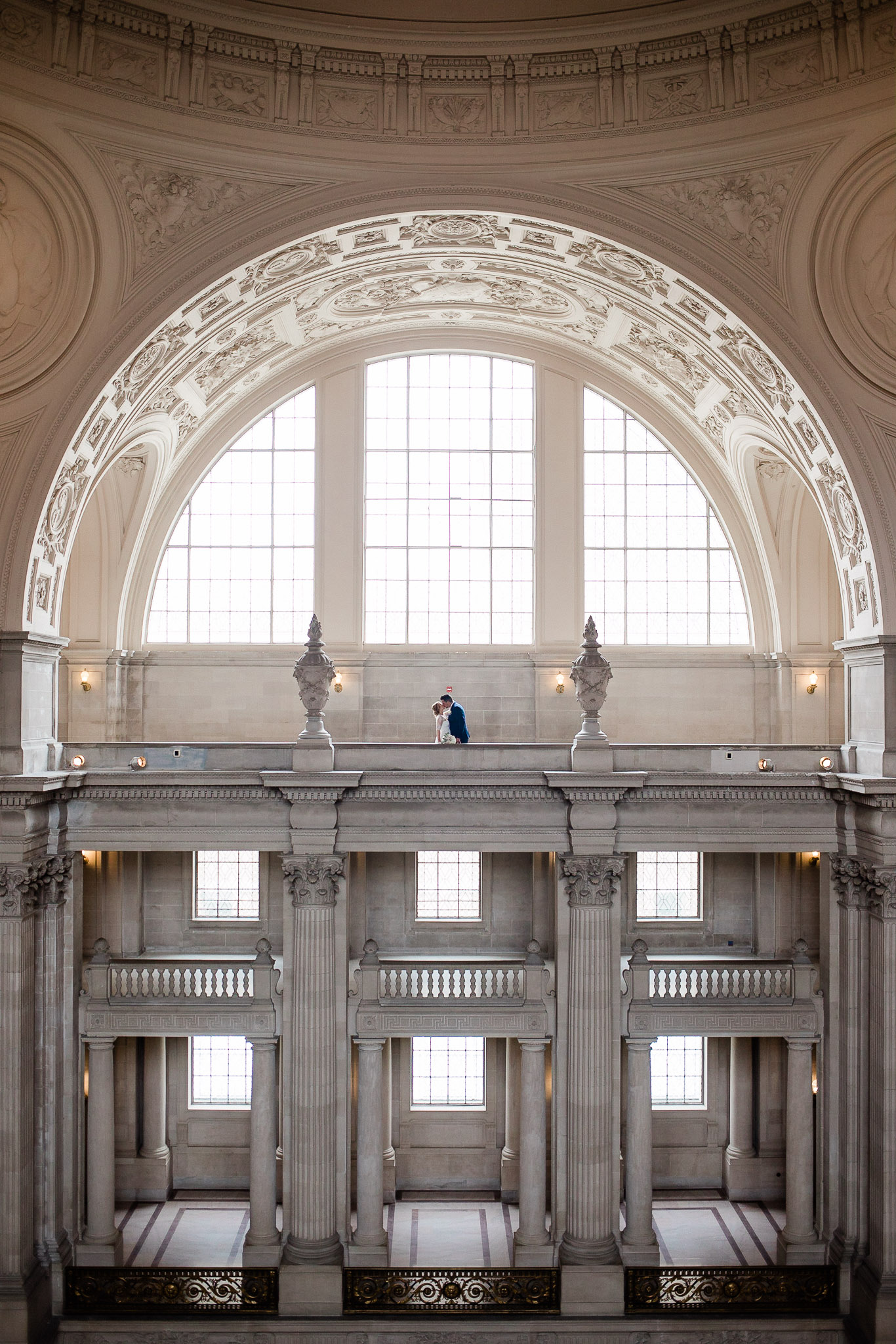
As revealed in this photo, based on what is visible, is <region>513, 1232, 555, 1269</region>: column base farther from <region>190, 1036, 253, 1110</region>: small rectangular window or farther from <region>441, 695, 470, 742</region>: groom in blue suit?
<region>441, 695, 470, 742</region>: groom in blue suit

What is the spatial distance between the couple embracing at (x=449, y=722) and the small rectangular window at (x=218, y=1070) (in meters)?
8.52

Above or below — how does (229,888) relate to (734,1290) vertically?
above

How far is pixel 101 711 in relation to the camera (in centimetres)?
2395

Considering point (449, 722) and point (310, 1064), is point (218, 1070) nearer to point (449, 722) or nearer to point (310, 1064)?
point (310, 1064)

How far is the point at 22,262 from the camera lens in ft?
56.6

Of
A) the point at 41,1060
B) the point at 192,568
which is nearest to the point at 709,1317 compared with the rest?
the point at 41,1060

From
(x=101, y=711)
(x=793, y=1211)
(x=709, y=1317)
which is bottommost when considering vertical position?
(x=709, y=1317)

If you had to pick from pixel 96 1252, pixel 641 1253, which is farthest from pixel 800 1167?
pixel 96 1252

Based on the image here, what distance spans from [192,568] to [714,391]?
12.6 metres

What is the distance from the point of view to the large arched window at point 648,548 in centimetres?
2522

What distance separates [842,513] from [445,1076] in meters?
14.2

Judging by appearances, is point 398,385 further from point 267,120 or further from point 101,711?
point 101,711

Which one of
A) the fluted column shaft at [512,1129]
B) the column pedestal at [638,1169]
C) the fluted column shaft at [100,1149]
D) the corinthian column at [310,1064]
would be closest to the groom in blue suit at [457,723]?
the corinthian column at [310,1064]

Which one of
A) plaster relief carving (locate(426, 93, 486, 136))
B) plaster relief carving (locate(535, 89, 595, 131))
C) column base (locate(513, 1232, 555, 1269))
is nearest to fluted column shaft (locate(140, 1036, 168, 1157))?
column base (locate(513, 1232, 555, 1269))
